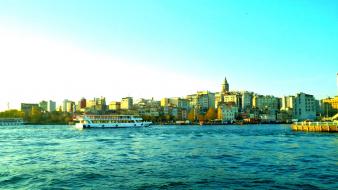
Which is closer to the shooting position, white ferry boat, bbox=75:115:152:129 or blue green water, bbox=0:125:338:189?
blue green water, bbox=0:125:338:189

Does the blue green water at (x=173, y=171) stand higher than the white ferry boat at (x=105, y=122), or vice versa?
the white ferry boat at (x=105, y=122)

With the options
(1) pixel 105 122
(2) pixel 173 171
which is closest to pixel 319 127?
(2) pixel 173 171

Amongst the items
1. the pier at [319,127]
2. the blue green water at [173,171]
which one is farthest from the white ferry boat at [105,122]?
the blue green water at [173,171]

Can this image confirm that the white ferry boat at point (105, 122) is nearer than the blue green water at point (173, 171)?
No

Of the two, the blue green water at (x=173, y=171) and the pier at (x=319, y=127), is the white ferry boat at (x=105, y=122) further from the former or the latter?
the blue green water at (x=173, y=171)

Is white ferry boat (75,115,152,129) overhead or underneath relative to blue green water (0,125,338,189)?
overhead

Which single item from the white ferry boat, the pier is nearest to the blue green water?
the pier

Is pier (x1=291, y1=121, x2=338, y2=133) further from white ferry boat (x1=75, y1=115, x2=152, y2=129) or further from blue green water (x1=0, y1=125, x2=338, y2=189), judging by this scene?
white ferry boat (x1=75, y1=115, x2=152, y2=129)

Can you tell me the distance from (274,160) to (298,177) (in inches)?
326

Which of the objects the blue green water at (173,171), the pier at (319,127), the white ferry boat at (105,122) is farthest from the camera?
the white ferry boat at (105,122)

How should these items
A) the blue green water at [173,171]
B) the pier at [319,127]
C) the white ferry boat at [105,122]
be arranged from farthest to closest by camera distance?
the white ferry boat at [105,122] → the pier at [319,127] → the blue green water at [173,171]

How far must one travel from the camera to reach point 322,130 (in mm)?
79938

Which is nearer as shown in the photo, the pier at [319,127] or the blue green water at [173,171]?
the blue green water at [173,171]

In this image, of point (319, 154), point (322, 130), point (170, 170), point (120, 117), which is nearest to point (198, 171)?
point (170, 170)
